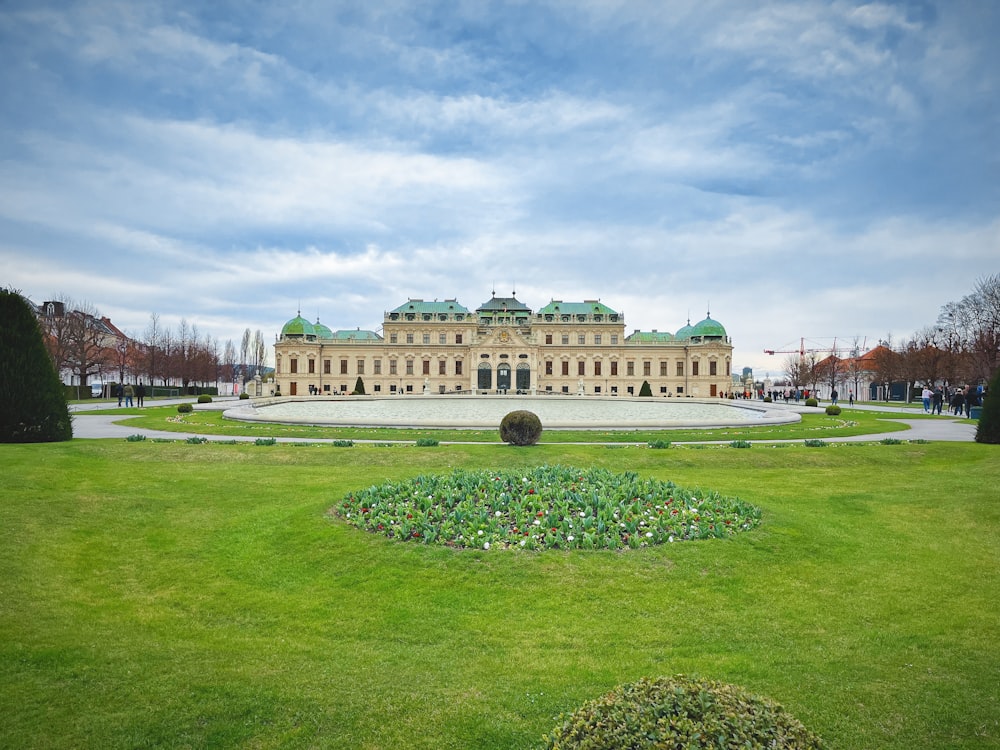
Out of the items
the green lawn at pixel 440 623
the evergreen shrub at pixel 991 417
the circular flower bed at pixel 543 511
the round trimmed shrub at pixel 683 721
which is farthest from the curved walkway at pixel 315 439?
the round trimmed shrub at pixel 683 721

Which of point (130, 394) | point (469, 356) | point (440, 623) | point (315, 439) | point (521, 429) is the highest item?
point (469, 356)

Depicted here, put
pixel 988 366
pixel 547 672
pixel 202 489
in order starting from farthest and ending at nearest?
pixel 988 366 → pixel 202 489 → pixel 547 672

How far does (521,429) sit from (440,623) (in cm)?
1602

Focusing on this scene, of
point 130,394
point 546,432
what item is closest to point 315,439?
point 546,432

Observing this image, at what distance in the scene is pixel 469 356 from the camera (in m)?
95.4

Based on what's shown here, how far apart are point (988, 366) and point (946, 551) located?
57789mm

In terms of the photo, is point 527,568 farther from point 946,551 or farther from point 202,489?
point 202,489

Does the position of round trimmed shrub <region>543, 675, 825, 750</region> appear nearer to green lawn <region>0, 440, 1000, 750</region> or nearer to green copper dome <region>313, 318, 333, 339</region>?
green lawn <region>0, 440, 1000, 750</region>

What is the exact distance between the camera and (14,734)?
538 centimetres

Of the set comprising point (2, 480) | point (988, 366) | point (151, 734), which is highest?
point (988, 366)

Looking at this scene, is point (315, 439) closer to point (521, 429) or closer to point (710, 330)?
point (521, 429)

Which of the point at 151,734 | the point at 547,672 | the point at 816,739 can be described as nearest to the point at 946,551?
the point at 547,672

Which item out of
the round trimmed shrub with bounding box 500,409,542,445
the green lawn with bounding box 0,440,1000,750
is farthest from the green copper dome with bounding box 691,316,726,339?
the green lawn with bounding box 0,440,1000,750

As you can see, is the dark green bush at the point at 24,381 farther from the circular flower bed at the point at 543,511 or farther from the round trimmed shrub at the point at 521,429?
the round trimmed shrub at the point at 521,429
